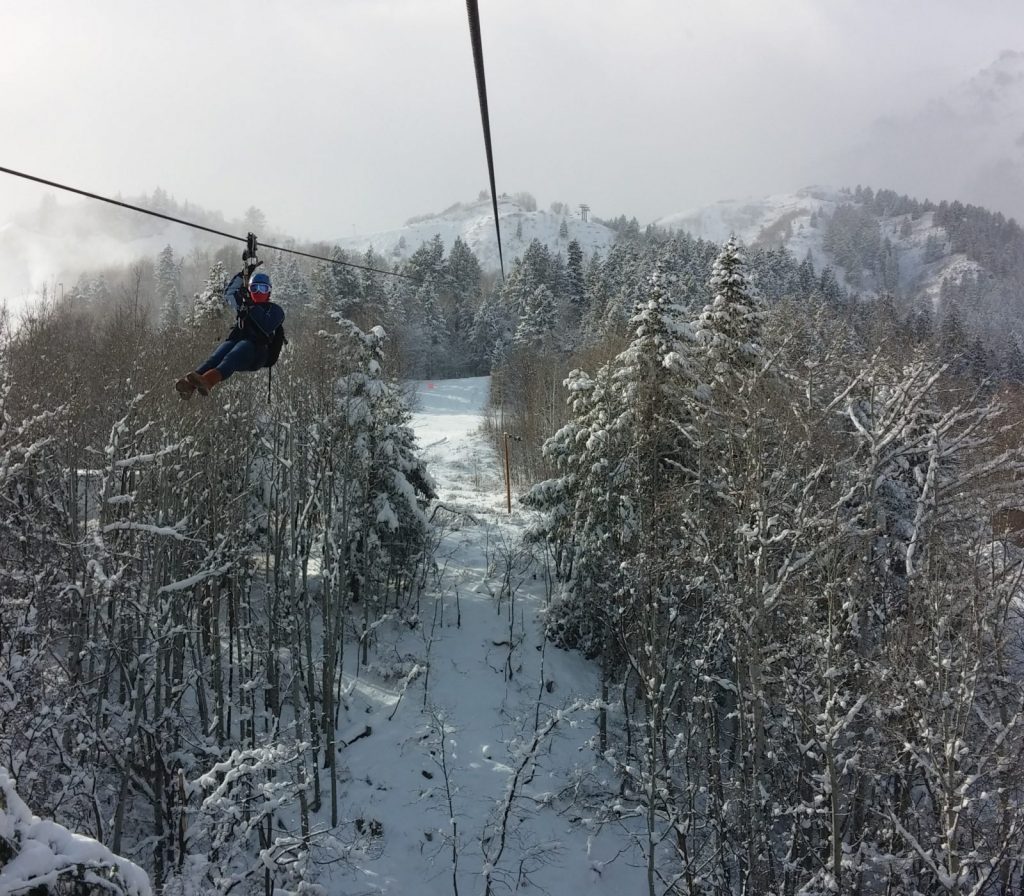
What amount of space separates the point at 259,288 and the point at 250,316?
0.29 m

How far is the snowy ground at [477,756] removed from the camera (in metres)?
14.7

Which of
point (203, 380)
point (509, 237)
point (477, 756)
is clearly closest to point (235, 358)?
point (203, 380)

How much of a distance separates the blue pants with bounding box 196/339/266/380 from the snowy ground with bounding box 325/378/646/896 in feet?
30.5

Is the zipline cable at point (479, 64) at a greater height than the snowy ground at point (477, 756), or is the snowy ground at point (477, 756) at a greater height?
the zipline cable at point (479, 64)

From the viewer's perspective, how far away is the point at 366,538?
63.5ft

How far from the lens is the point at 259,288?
20.4 ft

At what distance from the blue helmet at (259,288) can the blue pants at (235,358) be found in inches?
17.9

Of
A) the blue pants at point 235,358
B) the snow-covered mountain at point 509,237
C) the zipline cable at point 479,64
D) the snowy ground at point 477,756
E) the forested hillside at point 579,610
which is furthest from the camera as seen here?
the snow-covered mountain at point 509,237

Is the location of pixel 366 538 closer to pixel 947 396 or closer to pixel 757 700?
pixel 757 700

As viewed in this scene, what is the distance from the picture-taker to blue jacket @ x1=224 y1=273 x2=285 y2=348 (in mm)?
6227

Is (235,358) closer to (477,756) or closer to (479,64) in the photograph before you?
(479,64)

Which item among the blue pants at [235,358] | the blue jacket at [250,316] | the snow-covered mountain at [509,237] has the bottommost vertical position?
the blue pants at [235,358]

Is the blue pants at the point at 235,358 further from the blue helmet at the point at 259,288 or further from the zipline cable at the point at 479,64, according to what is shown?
the zipline cable at the point at 479,64

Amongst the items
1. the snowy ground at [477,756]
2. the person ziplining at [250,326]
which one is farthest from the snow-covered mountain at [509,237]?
the person ziplining at [250,326]
